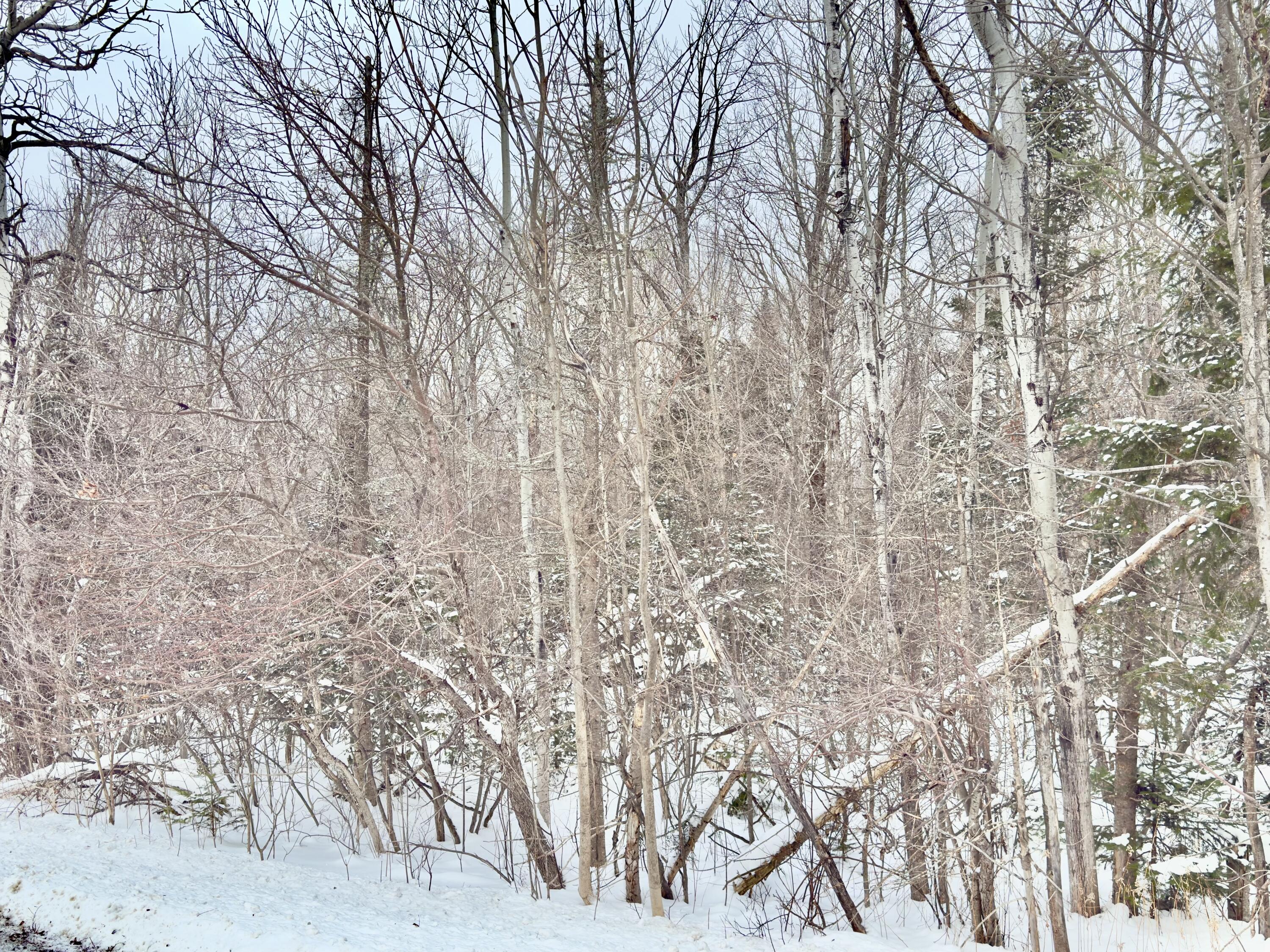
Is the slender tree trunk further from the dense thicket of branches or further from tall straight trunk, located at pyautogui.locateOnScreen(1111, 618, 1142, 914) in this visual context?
tall straight trunk, located at pyautogui.locateOnScreen(1111, 618, 1142, 914)

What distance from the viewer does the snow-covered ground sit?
17.5 feet

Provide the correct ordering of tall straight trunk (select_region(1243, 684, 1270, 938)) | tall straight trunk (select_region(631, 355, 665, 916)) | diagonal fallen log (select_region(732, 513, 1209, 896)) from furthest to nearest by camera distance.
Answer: tall straight trunk (select_region(1243, 684, 1270, 938)) < diagonal fallen log (select_region(732, 513, 1209, 896)) < tall straight trunk (select_region(631, 355, 665, 916))

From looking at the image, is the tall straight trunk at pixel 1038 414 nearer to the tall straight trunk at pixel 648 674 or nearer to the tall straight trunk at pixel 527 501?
the tall straight trunk at pixel 648 674

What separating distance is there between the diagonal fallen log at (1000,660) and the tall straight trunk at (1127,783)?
2001mm

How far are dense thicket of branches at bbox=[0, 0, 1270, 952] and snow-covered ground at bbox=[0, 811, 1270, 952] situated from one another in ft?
1.56

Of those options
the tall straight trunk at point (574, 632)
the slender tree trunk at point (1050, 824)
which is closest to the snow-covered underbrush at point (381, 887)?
the tall straight trunk at point (574, 632)

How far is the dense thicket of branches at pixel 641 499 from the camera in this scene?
6.63 metres

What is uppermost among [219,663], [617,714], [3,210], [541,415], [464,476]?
[3,210]

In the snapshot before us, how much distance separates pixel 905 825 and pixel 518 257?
5.88 metres

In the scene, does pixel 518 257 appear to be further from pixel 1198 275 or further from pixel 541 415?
pixel 1198 275

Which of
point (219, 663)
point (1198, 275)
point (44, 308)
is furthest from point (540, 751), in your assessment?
point (44, 308)

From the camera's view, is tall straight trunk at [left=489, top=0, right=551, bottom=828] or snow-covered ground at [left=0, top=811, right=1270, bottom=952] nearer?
snow-covered ground at [left=0, top=811, right=1270, bottom=952]

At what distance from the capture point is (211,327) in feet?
39.3

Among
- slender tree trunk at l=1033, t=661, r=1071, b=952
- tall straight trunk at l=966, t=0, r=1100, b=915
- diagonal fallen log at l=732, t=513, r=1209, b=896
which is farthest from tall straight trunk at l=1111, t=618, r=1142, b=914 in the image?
slender tree trunk at l=1033, t=661, r=1071, b=952
